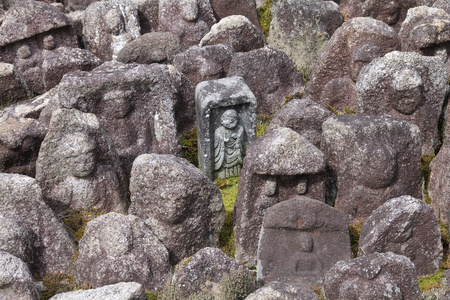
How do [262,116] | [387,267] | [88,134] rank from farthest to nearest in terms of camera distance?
[262,116], [88,134], [387,267]

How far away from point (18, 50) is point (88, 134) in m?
4.67

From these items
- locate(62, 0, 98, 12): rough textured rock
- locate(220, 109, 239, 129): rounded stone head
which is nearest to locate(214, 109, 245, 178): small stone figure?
locate(220, 109, 239, 129): rounded stone head

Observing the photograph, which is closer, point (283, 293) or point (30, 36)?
point (283, 293)

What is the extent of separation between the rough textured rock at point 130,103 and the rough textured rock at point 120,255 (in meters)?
1.98

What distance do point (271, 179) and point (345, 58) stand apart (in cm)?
321

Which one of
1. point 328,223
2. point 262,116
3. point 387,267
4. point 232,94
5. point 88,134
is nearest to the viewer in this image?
point 387,267

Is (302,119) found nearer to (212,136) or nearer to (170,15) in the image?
(212,136)

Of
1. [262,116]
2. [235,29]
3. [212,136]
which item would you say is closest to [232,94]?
[212,136]

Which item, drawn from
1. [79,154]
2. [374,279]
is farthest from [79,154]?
[374,279]

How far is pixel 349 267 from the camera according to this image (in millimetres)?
5289

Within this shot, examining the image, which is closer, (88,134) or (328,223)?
(328,223)

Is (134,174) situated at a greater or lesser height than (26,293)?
greater

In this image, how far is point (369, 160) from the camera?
6730 mm

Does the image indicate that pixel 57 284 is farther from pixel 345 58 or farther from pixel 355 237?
pixel 345 58
